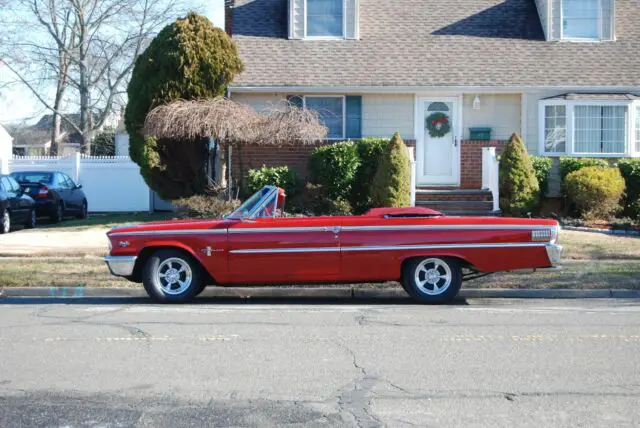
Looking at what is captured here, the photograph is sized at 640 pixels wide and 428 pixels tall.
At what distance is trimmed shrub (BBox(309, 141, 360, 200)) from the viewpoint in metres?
19.5

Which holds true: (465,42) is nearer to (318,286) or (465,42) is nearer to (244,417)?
(318,286)

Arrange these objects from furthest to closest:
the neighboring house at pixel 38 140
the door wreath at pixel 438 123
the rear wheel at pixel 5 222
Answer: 1. the neighboring house at pixel 38 140
2. the door wreath at pixel 438 123
3. the rear wheel at pixel 5 222

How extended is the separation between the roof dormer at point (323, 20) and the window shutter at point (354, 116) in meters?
2.00

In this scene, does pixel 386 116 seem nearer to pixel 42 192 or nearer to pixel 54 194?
pixel 54 194

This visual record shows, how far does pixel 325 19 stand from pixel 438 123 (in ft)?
13.3

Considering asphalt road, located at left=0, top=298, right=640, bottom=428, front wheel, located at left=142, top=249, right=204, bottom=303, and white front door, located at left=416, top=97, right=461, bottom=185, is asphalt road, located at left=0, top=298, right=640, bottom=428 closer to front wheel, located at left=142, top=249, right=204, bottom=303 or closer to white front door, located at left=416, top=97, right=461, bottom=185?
front wheel, located at left=142, top=249, right=204, bottom=303

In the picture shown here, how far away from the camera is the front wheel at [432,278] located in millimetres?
11016

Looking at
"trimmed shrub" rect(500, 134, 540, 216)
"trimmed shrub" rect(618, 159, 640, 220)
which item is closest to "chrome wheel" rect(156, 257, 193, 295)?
"trimmed shrub" rect(500, 134, 540, 216)

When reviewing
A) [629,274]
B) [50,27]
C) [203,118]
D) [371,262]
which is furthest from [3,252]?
[50,27]

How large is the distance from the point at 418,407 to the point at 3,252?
12.1 m

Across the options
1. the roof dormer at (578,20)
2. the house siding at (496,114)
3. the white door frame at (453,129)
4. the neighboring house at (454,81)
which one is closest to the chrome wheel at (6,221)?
the neighboring house at (454,81)

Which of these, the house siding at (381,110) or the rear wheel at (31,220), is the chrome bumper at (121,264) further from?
the rear wheel at (31,220)

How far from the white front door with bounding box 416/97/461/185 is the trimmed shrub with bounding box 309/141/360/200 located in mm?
2548

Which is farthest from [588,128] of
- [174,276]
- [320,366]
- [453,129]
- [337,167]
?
[320,366]
